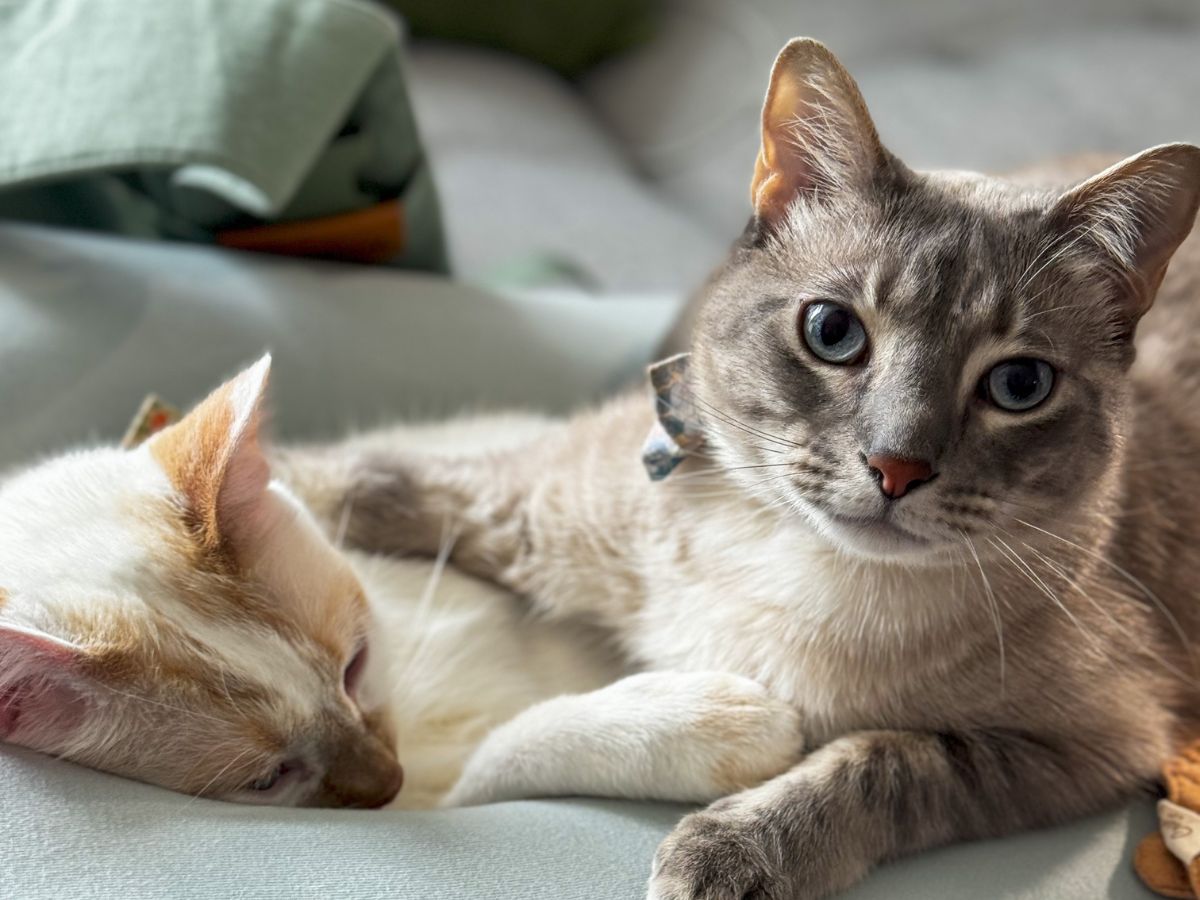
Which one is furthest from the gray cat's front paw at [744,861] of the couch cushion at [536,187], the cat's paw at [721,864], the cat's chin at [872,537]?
the couch cushion at [536,187]

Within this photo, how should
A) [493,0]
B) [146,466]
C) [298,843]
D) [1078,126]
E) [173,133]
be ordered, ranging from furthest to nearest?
1. [493,0]
2. [1078,126]
3. [173,133]
4. [146,466]
5. [298,843]

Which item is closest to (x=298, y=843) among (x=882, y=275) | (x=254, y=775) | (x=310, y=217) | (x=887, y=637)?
(x=254, y=775)

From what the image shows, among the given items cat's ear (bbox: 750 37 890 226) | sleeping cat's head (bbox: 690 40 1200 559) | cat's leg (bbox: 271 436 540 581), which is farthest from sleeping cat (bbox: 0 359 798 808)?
cat's ear (bbox: 750 37 890 226)

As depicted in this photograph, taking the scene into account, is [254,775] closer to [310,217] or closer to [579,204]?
[310,217]

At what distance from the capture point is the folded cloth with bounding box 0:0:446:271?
1.49m

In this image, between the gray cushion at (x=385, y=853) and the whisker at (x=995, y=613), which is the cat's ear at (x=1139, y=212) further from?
the gray cushion at (x=385, y=853)

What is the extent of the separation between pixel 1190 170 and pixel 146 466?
1.02 m

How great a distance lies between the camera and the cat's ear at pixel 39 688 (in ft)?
2.89

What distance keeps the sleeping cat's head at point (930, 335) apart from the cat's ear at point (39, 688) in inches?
25.6

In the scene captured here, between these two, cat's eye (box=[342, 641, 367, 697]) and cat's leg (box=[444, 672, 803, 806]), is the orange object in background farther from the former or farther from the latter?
cat's leg (box=[444, 672, 803, 806])

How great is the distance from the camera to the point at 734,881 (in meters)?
0.97

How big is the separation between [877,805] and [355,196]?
1.23m

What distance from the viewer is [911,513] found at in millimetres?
981

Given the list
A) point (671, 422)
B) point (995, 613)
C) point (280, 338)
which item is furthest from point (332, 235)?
point (995, 613)
